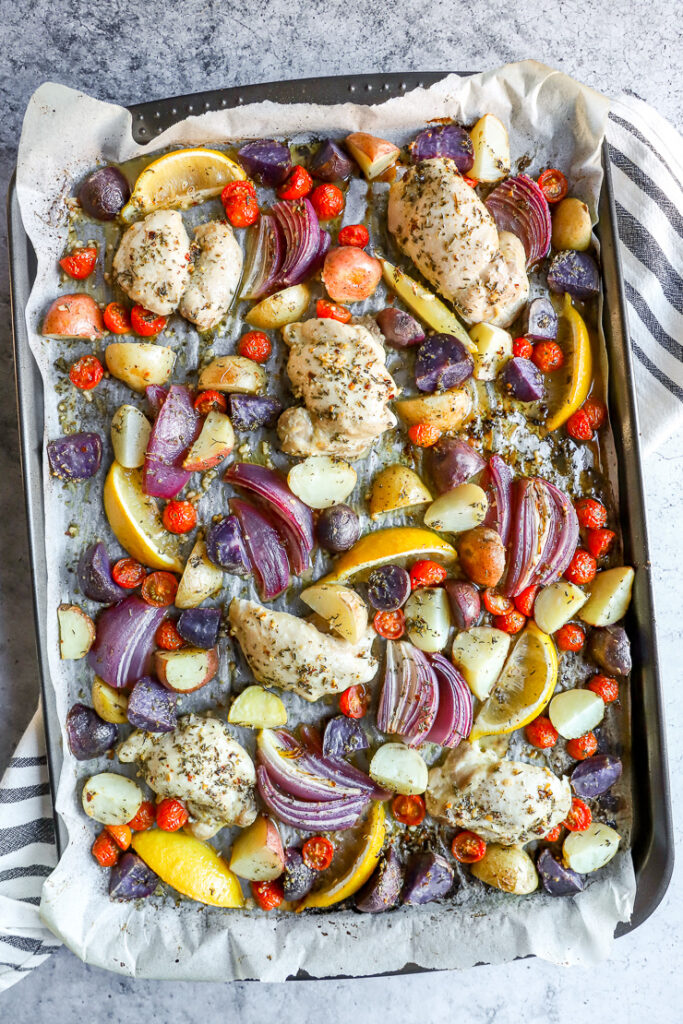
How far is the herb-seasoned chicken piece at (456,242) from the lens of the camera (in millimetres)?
2283

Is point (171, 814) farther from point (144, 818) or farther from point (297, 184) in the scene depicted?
point (297, 184)

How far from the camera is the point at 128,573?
2.33 m

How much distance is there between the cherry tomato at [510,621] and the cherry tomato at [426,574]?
243 millimetres

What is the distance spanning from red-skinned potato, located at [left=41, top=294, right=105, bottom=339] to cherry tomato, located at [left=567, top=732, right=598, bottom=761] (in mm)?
2040

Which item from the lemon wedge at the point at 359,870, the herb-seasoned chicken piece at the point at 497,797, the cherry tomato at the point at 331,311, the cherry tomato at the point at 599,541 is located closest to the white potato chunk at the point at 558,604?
the cherry tomato at the point at 599,541

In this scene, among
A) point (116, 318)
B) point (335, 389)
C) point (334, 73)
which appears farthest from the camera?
point (334, 73)

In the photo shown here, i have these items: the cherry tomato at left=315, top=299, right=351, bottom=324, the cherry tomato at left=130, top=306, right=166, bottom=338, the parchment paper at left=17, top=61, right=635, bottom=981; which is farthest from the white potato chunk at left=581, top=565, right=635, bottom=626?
the cherry tomato at left=130, top=306, right=166, bottom=338

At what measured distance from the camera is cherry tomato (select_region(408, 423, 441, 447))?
2352 mm

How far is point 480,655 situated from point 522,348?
3.33 ft

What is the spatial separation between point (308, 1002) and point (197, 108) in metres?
3.11

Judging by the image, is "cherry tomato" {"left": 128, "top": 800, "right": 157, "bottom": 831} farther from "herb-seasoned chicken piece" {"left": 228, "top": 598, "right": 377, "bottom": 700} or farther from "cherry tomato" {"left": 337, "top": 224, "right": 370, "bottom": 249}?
"cherry tomato" {"left": 337, "top": 224, "right": 370, "bottom": 249}

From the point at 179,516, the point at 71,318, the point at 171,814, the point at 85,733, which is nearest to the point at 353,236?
the point at 71,318

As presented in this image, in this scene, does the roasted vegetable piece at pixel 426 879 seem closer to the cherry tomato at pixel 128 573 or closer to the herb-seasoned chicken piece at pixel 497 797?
the herb-seasoned chicken piece at pixel 497 797

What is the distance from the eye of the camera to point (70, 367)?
7.72ft
